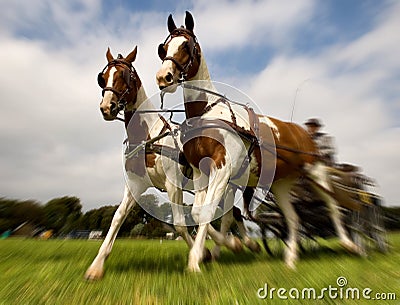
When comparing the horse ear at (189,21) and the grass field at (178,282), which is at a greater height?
the horse ear at (189,21)

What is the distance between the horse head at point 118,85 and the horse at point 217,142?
0.56 meters

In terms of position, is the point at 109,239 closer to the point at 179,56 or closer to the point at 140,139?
the point at 140,139

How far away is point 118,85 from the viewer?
12.9 ft

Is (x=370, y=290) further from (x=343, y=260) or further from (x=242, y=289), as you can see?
(x=343, y=260)

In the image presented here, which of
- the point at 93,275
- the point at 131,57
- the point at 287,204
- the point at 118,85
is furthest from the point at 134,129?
the point at 287,204

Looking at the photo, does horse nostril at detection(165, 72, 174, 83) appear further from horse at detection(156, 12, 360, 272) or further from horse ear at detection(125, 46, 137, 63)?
horse ear at detection(125, 46, 137, 63)

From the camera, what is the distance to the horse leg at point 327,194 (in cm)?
496

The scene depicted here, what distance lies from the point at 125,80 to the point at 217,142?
1405 mm

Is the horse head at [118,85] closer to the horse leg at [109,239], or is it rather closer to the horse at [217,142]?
the horse at [217,142]

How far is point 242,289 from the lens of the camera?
252 centimetres

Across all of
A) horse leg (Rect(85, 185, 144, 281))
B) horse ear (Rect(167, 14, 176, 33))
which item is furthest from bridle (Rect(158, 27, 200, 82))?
horse leg (Rect(85, 185, 144, 281))

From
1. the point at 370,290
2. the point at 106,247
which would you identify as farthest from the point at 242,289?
the point at 106,247

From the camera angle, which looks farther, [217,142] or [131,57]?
[131,57]

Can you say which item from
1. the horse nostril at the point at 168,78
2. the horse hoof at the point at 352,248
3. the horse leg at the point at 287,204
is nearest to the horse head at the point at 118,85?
Result: the horse nostril at the point at 168,78
